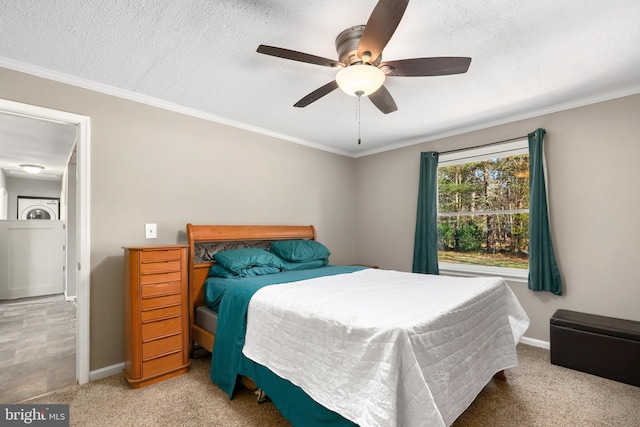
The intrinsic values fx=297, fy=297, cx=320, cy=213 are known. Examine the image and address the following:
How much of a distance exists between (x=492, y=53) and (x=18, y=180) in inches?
372

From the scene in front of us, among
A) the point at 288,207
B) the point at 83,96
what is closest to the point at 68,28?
the point at 83,96

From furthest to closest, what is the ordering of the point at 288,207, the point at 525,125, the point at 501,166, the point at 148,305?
1. the point at 288,207
2. the point at 501,166
3. the point at 525,125
4. the point at 148,305

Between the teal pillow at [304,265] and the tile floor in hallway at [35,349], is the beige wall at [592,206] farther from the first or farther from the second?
the tile floor in hallway at [35,349]

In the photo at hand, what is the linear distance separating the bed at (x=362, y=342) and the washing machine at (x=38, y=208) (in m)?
6.97

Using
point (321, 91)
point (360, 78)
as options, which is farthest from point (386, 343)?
point (321, 91)

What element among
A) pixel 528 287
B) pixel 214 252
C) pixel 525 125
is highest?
pixel 525 125

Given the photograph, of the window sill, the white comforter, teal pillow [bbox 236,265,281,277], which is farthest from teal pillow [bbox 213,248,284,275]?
the window sill

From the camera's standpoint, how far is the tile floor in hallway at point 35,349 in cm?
235

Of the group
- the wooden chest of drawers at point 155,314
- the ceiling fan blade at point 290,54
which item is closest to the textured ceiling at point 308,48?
the ceiling fan blade at point 290,54

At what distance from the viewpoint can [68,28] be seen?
1825mm

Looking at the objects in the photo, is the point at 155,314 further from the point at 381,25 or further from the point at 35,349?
the point at 381,25

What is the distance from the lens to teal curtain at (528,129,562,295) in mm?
2971

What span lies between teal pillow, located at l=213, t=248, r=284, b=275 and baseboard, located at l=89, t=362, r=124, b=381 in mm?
1177

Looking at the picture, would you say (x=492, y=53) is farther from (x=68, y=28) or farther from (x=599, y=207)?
(x=68, y=28)
